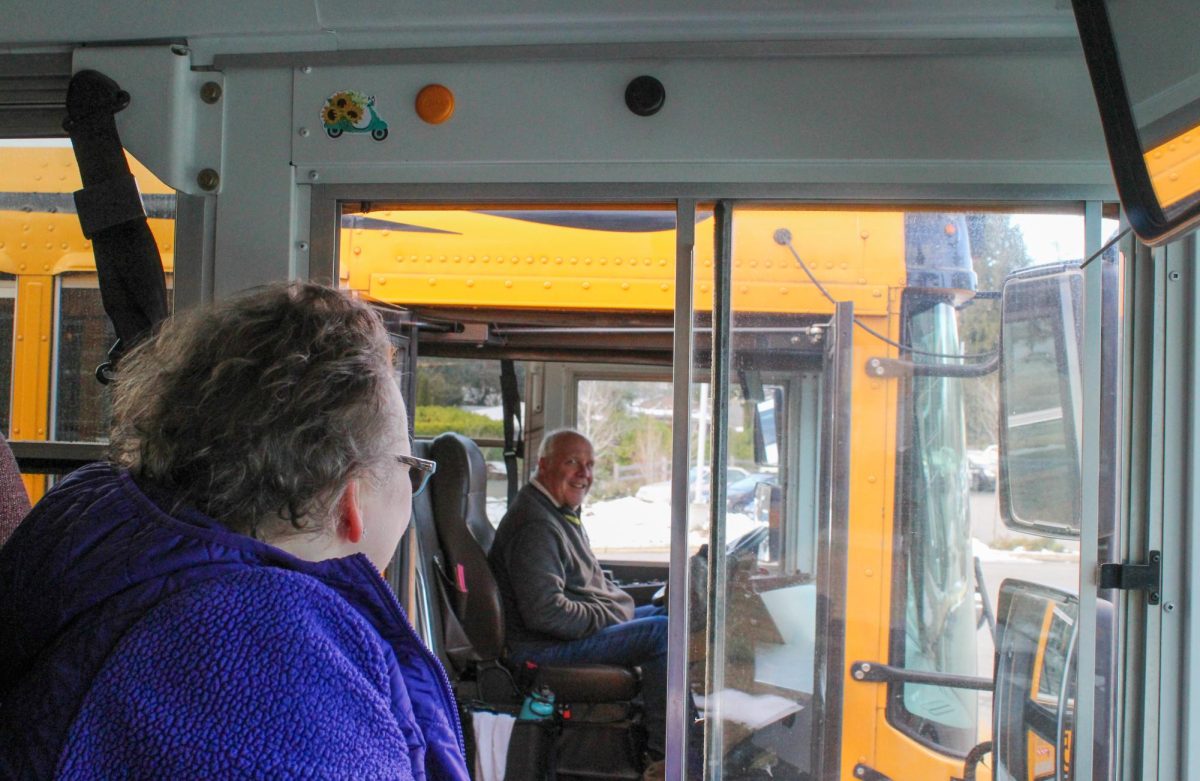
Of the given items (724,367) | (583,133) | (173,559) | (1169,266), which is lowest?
(173,559)

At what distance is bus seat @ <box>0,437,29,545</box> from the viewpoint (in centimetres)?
147

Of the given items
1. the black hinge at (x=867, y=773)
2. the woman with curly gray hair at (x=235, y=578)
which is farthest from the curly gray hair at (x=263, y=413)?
the black hinge at (x=867, y=773)

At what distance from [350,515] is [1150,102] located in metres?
1.26

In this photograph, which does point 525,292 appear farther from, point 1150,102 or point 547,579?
point 1150,102

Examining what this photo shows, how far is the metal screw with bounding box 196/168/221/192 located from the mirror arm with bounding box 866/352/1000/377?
1.45m

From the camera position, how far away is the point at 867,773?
213 centimetres

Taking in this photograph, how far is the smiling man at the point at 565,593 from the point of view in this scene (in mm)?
3879

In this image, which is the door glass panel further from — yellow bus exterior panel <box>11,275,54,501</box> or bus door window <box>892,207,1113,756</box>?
yellow bus exterior panel <box>11,275,54,501</box>

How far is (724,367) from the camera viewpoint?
1.93m

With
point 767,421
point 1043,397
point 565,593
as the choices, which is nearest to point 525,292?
point 565,593

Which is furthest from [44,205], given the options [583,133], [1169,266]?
[1169,266]

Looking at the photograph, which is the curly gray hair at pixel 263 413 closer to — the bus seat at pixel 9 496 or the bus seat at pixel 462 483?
the bus seat at pixel 9 496

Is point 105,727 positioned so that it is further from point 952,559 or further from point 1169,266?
point 1169,266

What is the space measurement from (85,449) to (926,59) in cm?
199
